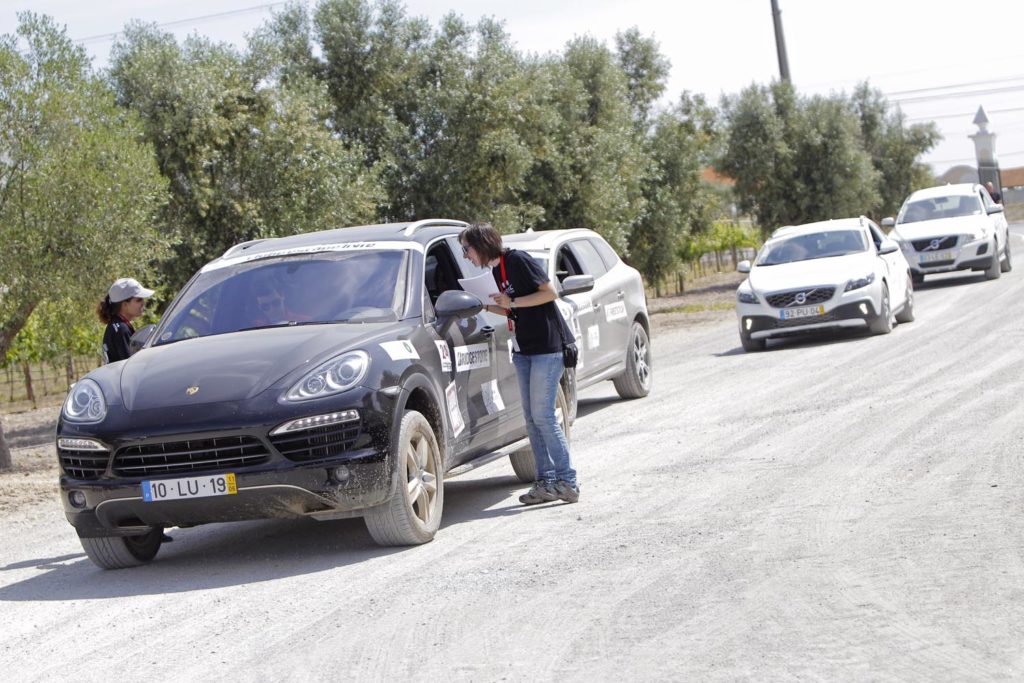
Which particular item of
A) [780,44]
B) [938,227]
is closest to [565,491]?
[938,227]

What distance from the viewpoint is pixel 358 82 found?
27406 millimetres

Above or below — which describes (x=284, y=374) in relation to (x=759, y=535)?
above

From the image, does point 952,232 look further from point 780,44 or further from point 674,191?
point 780,44

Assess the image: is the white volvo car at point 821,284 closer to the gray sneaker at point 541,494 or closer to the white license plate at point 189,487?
the gray sneaker at point 541,494

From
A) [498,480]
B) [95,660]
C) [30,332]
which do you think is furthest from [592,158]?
[95,660]

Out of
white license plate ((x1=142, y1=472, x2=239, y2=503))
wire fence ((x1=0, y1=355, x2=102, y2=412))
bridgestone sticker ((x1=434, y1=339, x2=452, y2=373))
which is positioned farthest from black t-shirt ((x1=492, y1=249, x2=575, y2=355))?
wire fence ((x1=0, y1=355, x2=102, y2=412))

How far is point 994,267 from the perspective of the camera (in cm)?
2788

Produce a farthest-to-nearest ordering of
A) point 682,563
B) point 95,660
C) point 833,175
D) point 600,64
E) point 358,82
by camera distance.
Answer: point 833,175 → point 600,64 → point 358,82 → point 682,563 → point 95,660

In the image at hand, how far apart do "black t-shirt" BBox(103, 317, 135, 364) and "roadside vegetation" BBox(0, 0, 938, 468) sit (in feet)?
13.6

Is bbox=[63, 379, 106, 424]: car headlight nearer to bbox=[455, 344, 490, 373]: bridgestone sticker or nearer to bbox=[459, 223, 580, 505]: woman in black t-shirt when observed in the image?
bbox=[455, 344, 490, 373]: bridgestone sticker

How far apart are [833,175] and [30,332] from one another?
26.1 metres

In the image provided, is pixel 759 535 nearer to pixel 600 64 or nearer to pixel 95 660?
pixel 95 660

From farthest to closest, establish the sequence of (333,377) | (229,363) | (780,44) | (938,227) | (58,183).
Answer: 1. (780,44)
2. (938,227)
3. (58,183)
4. (229,363)
5. (333,377)

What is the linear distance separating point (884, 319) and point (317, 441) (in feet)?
Answer: 43.7
